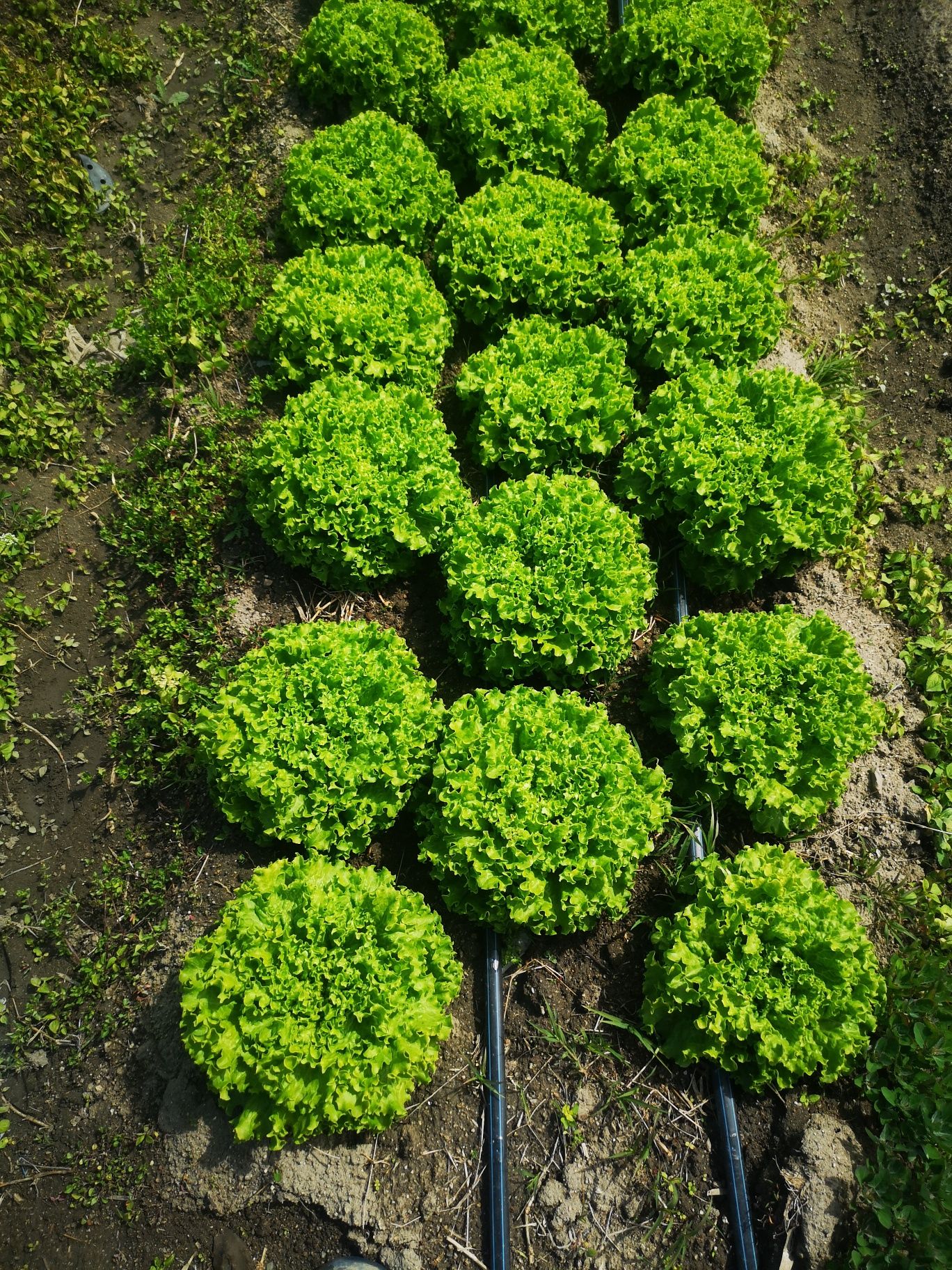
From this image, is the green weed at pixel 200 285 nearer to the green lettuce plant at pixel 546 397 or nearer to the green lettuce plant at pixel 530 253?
the green lettuce plant at pixel 530 253

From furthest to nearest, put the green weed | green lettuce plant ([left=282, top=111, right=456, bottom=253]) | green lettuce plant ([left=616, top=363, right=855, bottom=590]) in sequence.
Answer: green lettuce plant ([left=282, top=111, right=456, bottom=253]), the green weed, green lettuce plant ([left=616, top=363, right=855, bottom=590])

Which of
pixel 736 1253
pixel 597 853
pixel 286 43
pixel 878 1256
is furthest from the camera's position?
pixel 286 43

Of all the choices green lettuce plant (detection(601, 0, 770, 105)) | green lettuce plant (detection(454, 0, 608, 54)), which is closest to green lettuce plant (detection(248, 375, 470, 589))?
green lettuce plant (detection(454, 0, 608, 54))

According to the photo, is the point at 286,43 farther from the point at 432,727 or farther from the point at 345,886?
the point at 345,886

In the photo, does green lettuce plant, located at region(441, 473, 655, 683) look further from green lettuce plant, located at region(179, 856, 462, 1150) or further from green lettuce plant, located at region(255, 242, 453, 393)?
green lettuce plant, located at region(179, 856, 462, 1150)

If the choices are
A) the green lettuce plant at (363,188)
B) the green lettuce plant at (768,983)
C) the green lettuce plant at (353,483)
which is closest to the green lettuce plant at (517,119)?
the green lettuce plant at (363,188)

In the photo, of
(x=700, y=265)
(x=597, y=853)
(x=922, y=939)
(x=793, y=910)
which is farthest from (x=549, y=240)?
(x=922, y=939)

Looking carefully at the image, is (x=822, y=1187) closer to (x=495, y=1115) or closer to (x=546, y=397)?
(x=495, y=1115)
